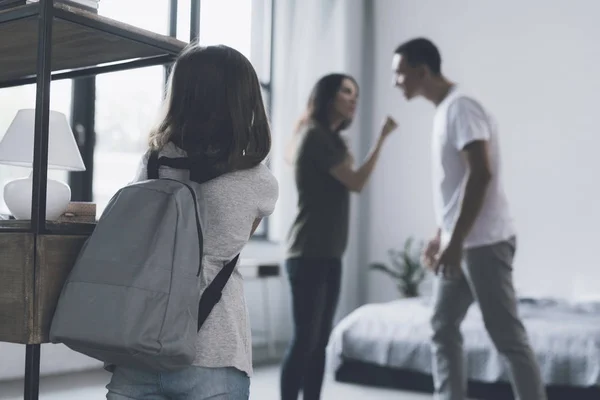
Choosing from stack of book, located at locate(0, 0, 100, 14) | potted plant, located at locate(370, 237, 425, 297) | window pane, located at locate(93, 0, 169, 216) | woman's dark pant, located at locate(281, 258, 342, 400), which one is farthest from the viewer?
potted plant, located at locate(370, 237, 425, 297)

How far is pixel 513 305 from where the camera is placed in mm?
2164

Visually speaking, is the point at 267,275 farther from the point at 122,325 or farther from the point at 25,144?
the point at 122,325

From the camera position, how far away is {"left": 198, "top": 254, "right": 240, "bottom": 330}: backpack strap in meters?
1.12

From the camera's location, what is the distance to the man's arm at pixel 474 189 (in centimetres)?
219

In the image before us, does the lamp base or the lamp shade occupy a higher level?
the lamp shade

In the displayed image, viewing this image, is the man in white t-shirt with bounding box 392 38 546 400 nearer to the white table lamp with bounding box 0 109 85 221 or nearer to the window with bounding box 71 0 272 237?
the white table lamp with bounding box 0 109 85 221

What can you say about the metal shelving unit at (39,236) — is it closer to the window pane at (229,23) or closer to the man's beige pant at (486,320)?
the man's beige pant at (486,320)

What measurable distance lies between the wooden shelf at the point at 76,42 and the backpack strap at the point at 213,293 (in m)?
0.49

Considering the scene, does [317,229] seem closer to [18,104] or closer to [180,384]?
[180,384]

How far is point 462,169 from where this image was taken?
2.31 metres

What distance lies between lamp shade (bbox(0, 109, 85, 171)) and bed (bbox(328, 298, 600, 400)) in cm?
215

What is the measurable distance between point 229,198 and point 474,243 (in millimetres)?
1235

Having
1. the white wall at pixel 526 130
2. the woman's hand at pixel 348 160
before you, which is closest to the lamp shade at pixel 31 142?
the woman's hand at pixel 348 160

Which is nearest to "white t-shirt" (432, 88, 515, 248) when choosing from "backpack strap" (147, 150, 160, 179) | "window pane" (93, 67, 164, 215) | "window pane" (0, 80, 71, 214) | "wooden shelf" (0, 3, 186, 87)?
"wooden shelf" (0, 3, 186, 87)
